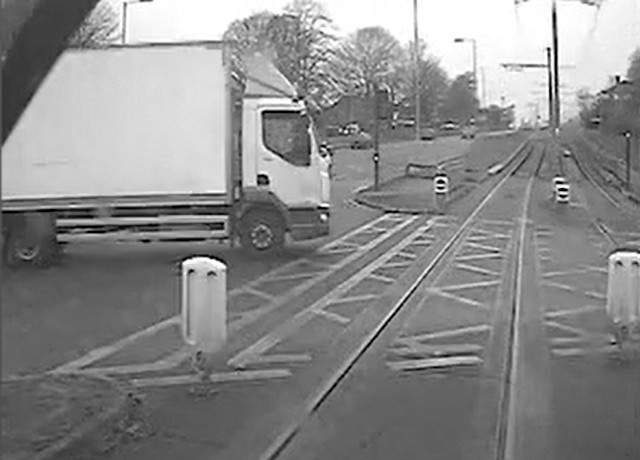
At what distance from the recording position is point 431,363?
10.7 metres

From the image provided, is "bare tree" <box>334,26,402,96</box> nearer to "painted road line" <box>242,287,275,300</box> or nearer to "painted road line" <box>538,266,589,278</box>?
"painted road line" <box>538,266,589,278</box>

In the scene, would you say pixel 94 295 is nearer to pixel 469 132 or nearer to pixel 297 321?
pixel 297 321

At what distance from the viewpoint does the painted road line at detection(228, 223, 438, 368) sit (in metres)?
11.1

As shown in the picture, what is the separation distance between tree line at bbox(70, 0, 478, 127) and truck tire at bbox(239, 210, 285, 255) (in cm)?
2843

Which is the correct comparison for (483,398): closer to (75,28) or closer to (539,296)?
(75,28)

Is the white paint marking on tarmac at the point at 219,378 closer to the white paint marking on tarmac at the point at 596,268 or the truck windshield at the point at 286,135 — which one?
the white paint marking on tarmac at the point at 596,268

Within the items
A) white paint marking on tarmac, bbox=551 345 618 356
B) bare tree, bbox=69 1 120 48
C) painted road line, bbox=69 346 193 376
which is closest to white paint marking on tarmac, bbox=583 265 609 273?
white paint marking on tarmac, bbox=551 345 618 356

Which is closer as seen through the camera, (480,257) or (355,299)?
(355,299)

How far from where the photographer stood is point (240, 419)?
8.40m

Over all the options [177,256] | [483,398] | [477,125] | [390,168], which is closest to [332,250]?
[177,256]

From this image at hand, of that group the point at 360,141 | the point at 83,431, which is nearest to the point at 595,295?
the point at 83,431

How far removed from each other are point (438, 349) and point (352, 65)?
80.6 metres

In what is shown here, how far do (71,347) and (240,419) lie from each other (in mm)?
3582

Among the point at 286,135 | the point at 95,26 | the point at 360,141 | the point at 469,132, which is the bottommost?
the point at 286,135
